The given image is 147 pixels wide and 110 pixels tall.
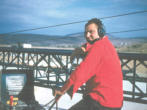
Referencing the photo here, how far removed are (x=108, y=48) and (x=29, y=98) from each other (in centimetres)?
297

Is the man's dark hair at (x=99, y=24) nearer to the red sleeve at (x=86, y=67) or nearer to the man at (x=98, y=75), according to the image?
the man at (x=98, y=75)

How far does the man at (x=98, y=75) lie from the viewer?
→ 1813mm

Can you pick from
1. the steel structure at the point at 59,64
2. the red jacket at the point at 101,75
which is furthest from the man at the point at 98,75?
the steel structure at the point at 59,64

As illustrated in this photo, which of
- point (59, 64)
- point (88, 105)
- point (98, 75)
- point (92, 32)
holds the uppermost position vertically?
point (92, 32)

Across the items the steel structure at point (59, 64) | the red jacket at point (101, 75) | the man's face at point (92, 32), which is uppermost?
the man's face at point (92, 32)

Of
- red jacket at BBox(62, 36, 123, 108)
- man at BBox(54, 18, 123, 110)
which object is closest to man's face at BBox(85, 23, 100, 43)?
man at BBox(54, 18, 123, 110)

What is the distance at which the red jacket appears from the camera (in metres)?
1.81

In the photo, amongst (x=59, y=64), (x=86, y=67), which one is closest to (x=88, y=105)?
(x=86, y=67)

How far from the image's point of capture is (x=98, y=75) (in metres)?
1.95

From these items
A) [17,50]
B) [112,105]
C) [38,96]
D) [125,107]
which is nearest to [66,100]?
[38,96]

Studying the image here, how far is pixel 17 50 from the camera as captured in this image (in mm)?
6105

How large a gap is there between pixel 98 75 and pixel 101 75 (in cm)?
3

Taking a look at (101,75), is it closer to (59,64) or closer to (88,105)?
(88,105)

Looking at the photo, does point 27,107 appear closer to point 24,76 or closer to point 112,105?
point 24,76
